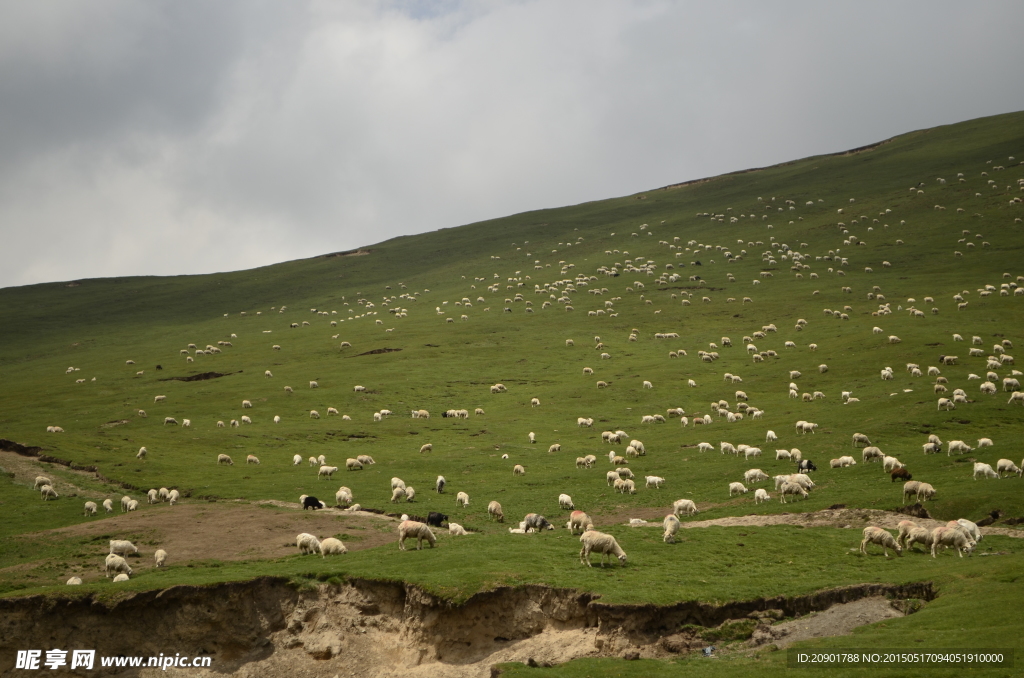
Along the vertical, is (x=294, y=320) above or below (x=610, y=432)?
above

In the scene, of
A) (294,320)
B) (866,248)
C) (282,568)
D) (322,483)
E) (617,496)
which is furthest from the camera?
(294,320)

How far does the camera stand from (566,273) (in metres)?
115

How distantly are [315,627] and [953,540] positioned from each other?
19.5 metres

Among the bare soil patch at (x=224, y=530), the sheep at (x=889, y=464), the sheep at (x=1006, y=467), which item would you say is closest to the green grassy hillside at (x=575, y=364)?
the sheep at (x=889, y=464)

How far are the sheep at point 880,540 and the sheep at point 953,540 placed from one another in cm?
107

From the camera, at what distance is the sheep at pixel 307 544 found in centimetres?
2939

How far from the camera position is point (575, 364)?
74500 millimetres

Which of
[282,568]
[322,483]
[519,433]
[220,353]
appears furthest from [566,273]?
[282,568]

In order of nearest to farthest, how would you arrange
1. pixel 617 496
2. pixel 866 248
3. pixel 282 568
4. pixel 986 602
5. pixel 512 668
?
1. pixel 986 602
2. pixel 512 668
3. pixel 282 568
4. pixel 617 496
5. pixel 866 248

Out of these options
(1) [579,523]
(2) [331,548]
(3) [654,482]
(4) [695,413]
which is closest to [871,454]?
(3) [654,482]

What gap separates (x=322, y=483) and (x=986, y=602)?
108ft

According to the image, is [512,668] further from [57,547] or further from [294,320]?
[294,320]

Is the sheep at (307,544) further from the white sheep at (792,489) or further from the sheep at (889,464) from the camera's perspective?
the sheep at (889,464)

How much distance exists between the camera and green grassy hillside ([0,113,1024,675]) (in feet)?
105
